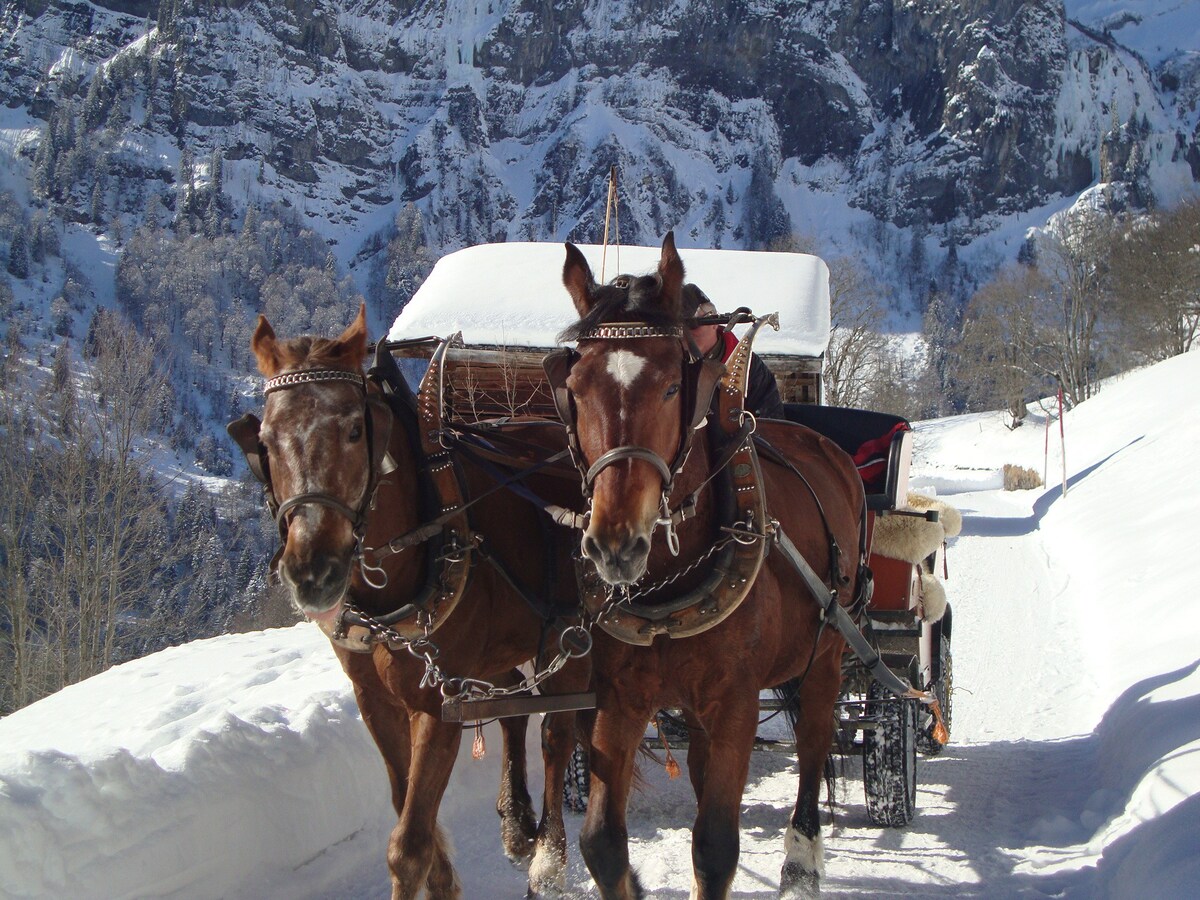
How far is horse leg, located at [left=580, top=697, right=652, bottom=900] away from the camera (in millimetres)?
2742

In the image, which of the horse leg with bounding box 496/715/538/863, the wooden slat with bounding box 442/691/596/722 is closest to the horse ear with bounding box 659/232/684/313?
the wooden slat with bounding box 442/691/596/722

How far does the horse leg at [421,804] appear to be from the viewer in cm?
283

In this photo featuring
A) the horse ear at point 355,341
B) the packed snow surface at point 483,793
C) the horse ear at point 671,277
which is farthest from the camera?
the packed snow surface at point 483,793

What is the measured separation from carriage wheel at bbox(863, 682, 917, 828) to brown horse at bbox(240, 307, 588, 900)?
5.14ft

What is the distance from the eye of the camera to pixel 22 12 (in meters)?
152

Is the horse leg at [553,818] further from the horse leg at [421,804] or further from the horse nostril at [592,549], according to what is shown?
the horse nostril at [592,549]

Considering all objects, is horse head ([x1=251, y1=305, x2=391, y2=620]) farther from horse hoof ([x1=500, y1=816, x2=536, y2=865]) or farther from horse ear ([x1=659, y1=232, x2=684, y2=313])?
horse hoof ([x1=500, y1=816, x2=536, y2=865])

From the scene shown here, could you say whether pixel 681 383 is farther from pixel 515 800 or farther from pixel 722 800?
pixel 515 800

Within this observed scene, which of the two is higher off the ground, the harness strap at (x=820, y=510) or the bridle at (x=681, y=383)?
the bridle at (x=681, y=383)

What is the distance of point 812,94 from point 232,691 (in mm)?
139189

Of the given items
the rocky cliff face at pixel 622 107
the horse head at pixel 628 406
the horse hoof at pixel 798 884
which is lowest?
the horse hoof at pixel 798 884

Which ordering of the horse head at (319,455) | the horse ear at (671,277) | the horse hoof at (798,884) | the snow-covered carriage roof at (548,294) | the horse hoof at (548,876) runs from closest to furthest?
the horse head at (319,455)
the horse ear at (671,277)
the horse hoof at (798,884)
the horse hoof at (548,876)
the snow-covered carriage roof at (548,294)

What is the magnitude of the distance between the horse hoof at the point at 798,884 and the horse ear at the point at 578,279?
2.22 m

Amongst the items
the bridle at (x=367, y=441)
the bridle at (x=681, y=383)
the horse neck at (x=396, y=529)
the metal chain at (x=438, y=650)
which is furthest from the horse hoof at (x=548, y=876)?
the bridle at (x=681, y=383)
